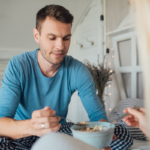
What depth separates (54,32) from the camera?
3.81ft

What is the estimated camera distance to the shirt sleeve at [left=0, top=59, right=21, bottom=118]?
0.99 meters

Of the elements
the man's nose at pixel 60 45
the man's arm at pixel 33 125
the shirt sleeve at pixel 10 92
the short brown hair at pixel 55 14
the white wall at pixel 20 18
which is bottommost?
the man's arm at pixel 33 125

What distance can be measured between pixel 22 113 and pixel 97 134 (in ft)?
2.64

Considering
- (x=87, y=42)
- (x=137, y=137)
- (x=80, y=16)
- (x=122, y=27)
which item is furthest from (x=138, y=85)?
(x=80, y=16)

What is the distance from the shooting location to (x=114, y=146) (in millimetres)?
925

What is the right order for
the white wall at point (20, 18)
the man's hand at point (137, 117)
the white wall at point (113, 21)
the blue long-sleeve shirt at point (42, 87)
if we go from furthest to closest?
the white wall at point (20, 18)
the white wall at point (113, 21)
the blue long-sleeve shirt at point (42, 87)
the man's hand at point (137, 117)

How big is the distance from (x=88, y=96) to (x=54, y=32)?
52 centimetres

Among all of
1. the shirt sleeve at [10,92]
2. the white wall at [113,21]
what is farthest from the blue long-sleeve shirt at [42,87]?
the white wall at [113,21]

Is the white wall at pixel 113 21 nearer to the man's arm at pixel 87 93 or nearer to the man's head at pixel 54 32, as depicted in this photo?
the man's arm at pixel 87 93

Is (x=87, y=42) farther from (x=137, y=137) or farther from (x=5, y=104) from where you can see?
(x=5, y=104)

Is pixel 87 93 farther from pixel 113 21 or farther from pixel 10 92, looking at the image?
pixel 113 21

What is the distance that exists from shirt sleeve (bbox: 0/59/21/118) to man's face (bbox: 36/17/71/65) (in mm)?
237

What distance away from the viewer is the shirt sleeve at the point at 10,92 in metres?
0.99

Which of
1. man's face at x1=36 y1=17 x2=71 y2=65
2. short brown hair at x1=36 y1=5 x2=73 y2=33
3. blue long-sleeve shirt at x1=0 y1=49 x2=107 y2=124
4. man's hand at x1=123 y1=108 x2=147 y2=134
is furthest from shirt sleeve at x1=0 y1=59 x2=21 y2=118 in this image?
man's hand at x1=123 y1=108 x2=147 y2=134
